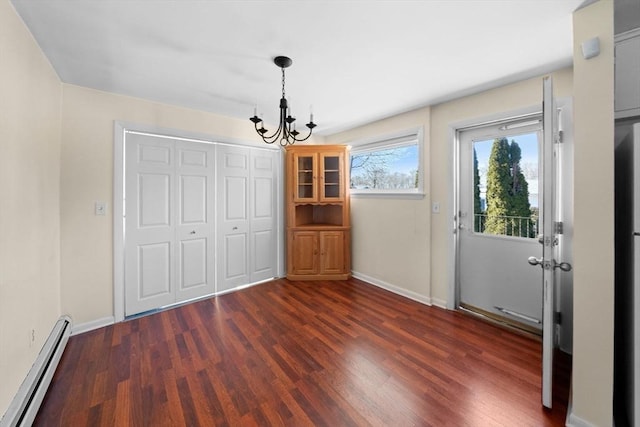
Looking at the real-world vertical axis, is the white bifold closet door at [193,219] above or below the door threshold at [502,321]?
above

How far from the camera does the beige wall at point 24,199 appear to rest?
4.56 ft

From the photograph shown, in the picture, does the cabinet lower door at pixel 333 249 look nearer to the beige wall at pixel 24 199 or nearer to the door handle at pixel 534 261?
the door handle at pixel 534 261

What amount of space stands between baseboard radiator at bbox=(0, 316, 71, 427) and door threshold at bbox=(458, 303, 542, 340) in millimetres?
3551

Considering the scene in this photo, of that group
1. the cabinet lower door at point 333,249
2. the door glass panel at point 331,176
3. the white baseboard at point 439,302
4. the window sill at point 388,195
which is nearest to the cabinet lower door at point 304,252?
the cabinet lower door at point 333,249

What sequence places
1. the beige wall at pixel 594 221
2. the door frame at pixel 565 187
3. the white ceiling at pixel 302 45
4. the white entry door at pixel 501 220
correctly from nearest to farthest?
1. the beige wall at pixel 594 221
2. the white ceiling at pixel 302 45
3. the door frame at pixel 565 187
4. the white entry door at pixel 501 220

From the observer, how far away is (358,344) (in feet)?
7.32

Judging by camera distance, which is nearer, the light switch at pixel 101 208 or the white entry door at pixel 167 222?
the light switch at pixel 101 208

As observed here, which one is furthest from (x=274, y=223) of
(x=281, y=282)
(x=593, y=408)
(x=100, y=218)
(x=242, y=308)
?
(x=593, y=408)

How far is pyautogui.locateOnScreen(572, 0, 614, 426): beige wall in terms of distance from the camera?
51.1 inches

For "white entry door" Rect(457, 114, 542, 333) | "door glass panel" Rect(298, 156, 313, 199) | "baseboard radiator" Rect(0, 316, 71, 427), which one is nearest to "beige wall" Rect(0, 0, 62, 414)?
"baseboard radiator" Rect(0, 316, 71, 427)

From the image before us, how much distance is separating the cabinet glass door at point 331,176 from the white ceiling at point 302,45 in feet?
4.12

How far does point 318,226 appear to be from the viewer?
13.0ft

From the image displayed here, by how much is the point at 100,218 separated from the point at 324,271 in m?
2.80

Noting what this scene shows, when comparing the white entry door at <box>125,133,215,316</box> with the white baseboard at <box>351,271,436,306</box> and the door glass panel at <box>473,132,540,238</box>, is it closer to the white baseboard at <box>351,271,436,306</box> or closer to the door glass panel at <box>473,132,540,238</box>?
the white baseboard at <box>351,271,436,306</box>
